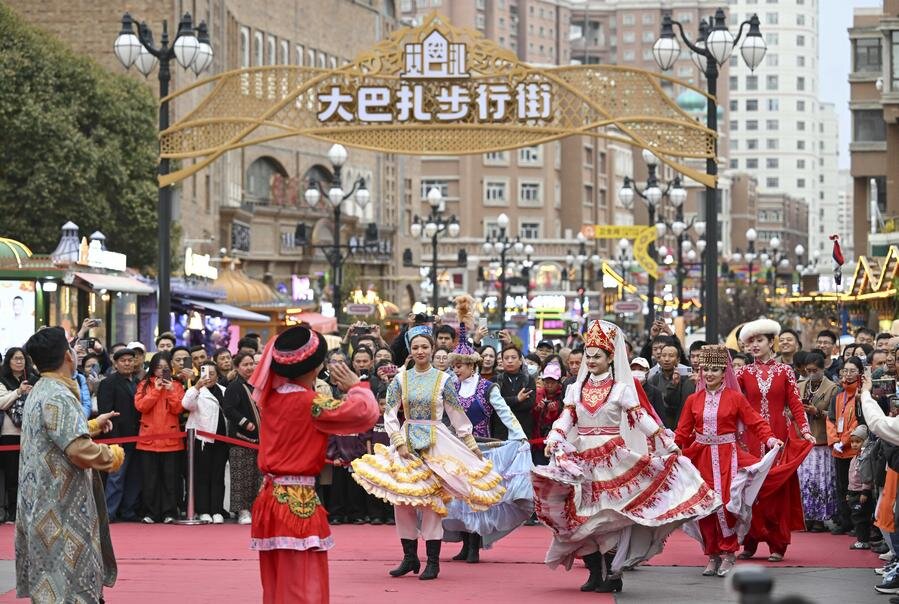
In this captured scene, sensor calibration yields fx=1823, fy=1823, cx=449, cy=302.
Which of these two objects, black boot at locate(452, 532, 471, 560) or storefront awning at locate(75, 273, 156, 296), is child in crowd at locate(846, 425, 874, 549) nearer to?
black boot at locate(452, 532, 471, 560)

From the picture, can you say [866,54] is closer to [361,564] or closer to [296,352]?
[361,564]

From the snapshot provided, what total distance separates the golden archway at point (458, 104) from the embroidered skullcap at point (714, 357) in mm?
11267

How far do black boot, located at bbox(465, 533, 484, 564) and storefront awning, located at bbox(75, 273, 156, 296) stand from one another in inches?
656

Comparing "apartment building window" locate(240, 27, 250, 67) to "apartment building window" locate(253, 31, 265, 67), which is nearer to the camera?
"apartment building window" locate(240, 27, 250, 67)

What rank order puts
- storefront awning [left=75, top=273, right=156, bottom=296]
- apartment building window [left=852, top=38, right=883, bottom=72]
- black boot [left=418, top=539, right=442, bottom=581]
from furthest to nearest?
apartment building window [left=852, top=38, right=883, bottom=72] < storefront awning [left=75, top=273, right=156, bottom=296] < black boot [left=418, top=539, right=442, bottom=581]

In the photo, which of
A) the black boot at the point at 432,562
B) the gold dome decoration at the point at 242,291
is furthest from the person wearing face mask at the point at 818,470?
the gold dome decoration at the point at 242,291

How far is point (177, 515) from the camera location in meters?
18.7

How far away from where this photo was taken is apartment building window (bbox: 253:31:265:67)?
75.4m

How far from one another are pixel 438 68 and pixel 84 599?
52.9 ft

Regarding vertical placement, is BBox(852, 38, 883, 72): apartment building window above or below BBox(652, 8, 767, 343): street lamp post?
above

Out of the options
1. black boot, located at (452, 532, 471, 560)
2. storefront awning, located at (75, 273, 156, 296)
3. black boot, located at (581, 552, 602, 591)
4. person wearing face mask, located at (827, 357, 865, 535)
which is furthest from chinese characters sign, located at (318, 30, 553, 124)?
black boot, located at (581, 552, 602, 591)

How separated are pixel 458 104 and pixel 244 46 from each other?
49.9 metres

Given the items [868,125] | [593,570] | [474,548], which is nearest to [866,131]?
[868,125]

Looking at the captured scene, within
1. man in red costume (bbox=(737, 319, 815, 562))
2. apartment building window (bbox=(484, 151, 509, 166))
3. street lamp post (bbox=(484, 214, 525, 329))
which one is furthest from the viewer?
apartment building window (bbox=(484, 151, 509, 166))
